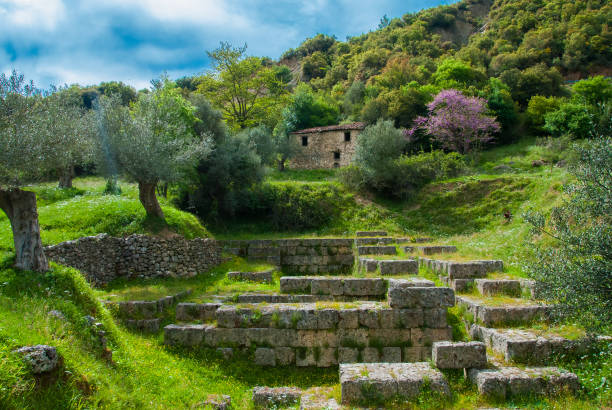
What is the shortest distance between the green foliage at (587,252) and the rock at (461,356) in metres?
1.42

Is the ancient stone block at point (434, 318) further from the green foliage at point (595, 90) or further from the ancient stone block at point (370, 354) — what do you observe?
the green foliage at point (595, 90)

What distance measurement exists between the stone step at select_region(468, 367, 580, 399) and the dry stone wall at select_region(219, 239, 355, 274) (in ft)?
Answer: 40.4

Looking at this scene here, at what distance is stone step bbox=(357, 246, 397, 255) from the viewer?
14.8m

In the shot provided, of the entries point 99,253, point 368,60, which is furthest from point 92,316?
point 368,60

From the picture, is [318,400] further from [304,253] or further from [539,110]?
[539,110]

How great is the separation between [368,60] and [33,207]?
64.6 metres

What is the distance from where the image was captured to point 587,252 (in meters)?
5.22

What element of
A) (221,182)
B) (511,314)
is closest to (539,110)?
(221,182)

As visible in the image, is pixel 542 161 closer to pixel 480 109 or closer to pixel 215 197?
pixel 480 109

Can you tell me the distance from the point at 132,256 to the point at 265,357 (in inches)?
330

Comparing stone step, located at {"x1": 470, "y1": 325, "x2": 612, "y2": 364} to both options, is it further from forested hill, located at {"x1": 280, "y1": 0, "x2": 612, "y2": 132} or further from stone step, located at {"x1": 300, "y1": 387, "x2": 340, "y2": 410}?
forested hill, located at {"x1": 280, "y1": 0, "x2": 612, "y2": 132}

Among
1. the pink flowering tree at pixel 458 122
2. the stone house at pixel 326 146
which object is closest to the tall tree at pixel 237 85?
the stone house at pixel 326 146

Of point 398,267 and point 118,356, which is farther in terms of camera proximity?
point 398,267

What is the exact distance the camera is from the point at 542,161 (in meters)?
26.5
